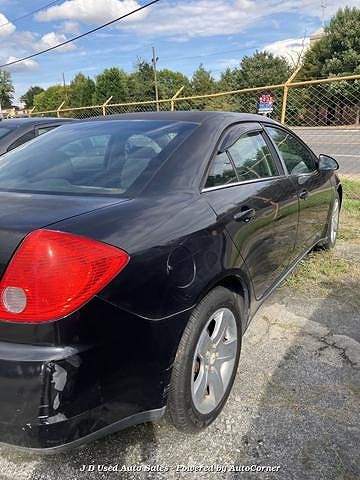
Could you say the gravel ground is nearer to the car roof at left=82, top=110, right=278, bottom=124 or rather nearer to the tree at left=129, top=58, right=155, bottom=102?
the car roof at left=82, top=110, right=278, bottom=124

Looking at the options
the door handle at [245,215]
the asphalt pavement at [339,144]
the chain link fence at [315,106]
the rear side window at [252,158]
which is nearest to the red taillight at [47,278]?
the door handle at [245,215]

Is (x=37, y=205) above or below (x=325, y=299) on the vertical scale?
above

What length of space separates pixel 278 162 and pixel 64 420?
7.56ft

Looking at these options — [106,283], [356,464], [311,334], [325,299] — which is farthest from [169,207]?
[325,299]

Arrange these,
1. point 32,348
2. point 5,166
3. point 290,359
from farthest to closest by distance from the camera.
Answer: point 290,359 → point 5,166 → point 32,348

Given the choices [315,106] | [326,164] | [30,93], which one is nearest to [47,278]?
[326,164]

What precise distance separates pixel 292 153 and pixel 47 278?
2.58 metres

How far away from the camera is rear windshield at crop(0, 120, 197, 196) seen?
84.2 inches

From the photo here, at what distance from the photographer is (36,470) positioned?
1936mm

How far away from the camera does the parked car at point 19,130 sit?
5148 mm

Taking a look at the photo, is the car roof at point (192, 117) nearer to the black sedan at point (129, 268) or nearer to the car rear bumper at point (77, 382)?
the black sedan at point (129, 268)

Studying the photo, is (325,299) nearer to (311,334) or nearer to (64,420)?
(311,334)

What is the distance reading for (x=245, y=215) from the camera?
240 cm

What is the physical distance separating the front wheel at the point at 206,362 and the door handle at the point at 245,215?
0.39 metres
